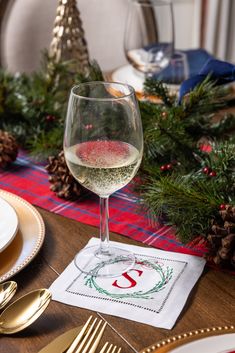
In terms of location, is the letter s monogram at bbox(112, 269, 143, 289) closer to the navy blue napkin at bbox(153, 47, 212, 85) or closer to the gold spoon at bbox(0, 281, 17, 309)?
the gold spoon at bbox(0, 281, 17, 309)

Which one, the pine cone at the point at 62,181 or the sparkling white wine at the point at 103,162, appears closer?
the sparkling white wine at the point at 103,162

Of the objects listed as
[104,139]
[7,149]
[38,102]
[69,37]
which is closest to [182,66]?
[69,37]

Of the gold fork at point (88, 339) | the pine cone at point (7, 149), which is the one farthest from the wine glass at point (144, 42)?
the gold fork at point (88, 339)

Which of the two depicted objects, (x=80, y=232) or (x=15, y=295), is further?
(x=80, y=232)

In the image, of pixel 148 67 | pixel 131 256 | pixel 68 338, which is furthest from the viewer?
pixel 148 67

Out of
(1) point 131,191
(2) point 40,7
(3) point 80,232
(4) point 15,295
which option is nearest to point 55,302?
(4) point 15,295

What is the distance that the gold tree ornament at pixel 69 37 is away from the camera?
111 cm

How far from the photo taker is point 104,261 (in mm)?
656

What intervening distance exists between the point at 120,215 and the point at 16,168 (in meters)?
0.24

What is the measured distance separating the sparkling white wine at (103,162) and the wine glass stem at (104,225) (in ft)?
0.10

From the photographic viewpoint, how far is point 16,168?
3.01 ft

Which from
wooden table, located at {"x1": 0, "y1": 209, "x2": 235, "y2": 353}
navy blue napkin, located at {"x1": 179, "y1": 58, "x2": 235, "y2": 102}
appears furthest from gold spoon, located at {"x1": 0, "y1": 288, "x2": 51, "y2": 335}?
navy blue napkin, located at {"x1": 179, "y1": 58, "x2": 235, "y2": 102}

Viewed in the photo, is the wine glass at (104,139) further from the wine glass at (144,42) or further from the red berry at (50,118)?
the wine glass at (144,42)

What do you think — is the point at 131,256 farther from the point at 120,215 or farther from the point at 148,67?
the point at 148,67
